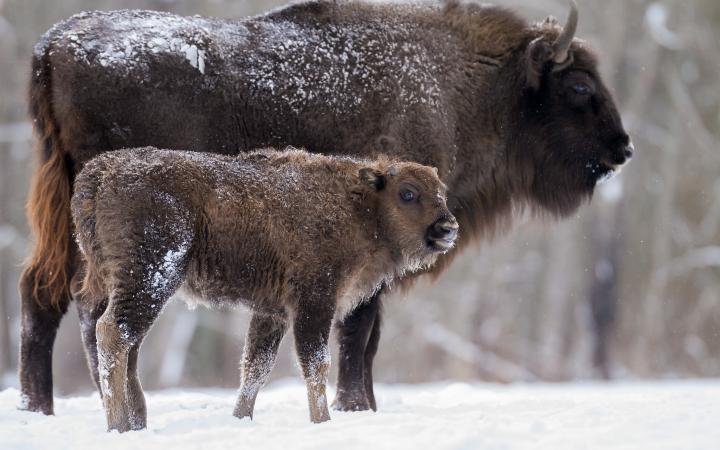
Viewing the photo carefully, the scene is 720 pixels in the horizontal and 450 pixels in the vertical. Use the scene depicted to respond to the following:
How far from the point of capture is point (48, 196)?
7.23 m

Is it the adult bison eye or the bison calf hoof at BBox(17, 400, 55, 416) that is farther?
the adult bison eye

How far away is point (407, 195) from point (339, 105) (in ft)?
4.11

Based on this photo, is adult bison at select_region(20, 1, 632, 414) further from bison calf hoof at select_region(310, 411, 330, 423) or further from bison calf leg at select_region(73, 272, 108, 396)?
bison calf hoof at select_region(310, 411, 330, 423)

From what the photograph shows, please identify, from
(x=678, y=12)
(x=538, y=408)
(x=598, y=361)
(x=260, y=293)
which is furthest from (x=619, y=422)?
(x=678, y=12)

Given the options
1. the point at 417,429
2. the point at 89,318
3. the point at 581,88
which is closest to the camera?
the point at 417,429

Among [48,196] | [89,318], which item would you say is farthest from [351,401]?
[48,196]

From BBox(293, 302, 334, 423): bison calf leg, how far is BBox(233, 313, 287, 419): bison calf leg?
1.43 feet

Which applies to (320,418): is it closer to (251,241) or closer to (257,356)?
(257,356)

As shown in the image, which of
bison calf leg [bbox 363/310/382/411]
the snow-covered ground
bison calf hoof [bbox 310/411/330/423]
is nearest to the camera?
the snow-covered ground

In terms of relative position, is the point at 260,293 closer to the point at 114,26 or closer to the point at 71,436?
the point at 71,436

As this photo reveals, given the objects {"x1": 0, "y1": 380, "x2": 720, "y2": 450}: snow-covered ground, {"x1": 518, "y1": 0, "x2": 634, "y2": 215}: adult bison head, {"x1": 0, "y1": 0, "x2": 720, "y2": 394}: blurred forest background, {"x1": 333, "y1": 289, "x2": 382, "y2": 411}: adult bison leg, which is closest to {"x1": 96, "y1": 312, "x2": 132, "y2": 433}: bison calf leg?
{"x1": 0, "y1": 380, "x2": 720, "y2": 450}: snow-covered ground

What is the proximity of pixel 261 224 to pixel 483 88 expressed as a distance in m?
2.88

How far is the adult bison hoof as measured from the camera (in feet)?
25.4

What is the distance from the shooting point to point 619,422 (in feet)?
18.7
